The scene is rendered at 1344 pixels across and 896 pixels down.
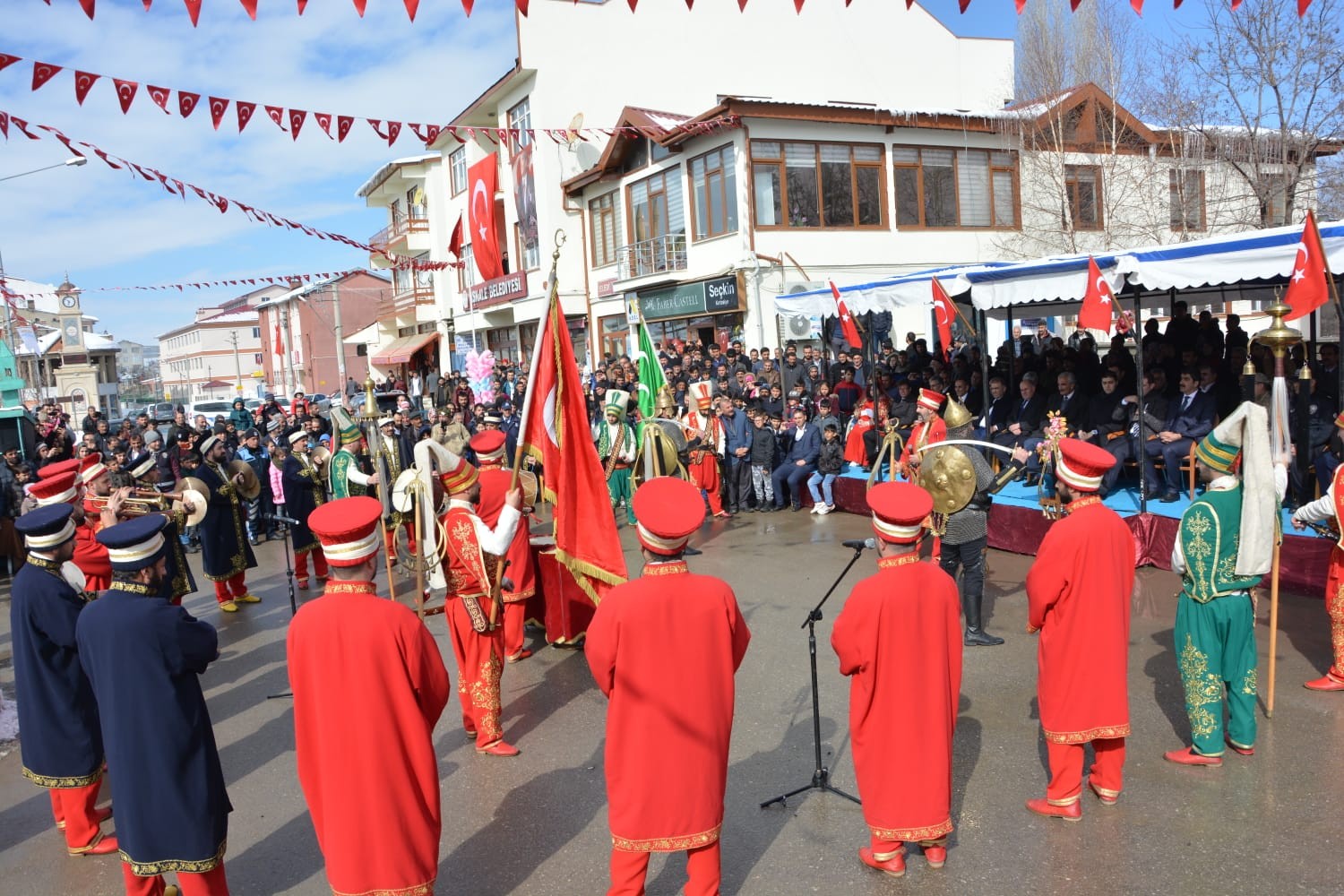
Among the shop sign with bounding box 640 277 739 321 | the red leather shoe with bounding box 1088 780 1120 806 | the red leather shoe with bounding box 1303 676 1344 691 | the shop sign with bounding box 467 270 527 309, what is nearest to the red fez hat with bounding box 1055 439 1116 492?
the red leather shoe with bounding box 1088 780 1120 806

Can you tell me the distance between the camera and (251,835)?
5355 millimetres

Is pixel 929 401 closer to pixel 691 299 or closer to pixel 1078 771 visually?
pixel 1078 771

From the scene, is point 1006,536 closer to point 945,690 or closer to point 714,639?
point 945,690

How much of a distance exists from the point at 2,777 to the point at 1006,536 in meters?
9.56

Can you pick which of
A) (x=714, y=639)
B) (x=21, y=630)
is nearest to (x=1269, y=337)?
(x=714, y=639)

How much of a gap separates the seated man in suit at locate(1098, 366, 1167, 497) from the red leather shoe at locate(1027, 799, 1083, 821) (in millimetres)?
6492

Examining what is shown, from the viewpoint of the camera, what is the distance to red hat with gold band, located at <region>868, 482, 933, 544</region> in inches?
163

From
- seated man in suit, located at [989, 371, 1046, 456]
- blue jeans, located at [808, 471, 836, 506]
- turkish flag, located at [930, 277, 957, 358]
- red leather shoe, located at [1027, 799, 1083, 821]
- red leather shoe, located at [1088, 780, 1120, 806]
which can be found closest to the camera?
red leather shoe, located at [1027, 799, 1083, 821]

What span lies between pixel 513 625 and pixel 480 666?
5.40 ft

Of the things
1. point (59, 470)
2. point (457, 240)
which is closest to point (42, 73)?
point (59, 470)

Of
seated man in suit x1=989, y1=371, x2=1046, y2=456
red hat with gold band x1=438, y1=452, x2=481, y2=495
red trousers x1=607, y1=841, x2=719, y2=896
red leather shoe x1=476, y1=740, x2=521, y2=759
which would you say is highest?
red hat with gold band x1=438, y1=452, x2=481, y2=495

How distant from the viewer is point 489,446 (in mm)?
7348

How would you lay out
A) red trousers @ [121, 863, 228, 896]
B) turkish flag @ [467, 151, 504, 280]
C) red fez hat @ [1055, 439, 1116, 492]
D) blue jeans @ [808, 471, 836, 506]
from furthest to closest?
turkish flag @ [467, 151, 504, 280], blue jeans @ [808, 471, 836, 506], red fez hat @ [1055, 439, 1116, 492], red trousers @ [121, 863, 228, 896]

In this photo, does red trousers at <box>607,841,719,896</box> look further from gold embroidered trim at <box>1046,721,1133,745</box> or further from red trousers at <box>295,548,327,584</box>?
red trousers at <box>295,548,327,584</box>
